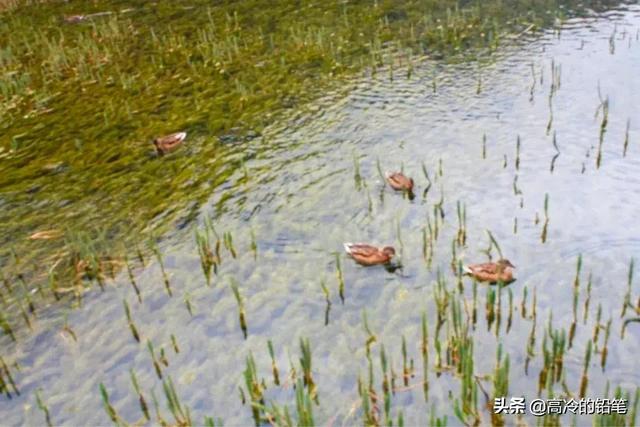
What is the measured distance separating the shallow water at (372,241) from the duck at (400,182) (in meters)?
0.14

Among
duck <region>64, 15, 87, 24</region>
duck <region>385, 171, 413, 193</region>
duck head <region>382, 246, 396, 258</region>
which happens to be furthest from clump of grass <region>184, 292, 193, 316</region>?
duck <region>64, 15, 87, 24</region>

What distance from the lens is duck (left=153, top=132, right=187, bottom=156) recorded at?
28.9 feet

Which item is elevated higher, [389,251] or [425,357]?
[389,251]

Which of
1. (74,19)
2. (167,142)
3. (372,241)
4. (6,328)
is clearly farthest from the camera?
(74,19)

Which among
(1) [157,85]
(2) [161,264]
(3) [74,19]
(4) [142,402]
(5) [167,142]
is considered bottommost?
(4) [142,402]

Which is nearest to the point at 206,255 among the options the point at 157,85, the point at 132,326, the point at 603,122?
the point at 132,326

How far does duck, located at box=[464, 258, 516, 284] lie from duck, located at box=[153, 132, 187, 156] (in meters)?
5.04

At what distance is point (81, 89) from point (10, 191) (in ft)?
13.5

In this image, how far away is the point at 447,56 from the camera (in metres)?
11.7

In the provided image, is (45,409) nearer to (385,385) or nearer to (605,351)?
(385,385)

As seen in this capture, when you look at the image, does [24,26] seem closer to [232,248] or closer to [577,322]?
[232,248]

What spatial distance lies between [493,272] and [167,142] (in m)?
5.27

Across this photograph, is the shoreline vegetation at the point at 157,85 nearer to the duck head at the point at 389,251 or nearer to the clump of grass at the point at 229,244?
the clump of grass at the point at 229,244

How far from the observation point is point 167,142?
29.0 feet
